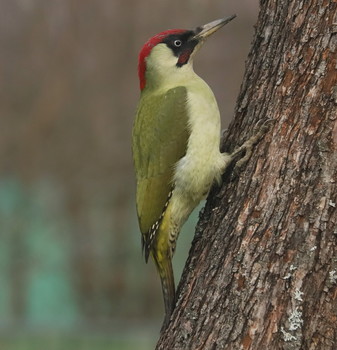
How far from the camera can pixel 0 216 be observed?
1067cm

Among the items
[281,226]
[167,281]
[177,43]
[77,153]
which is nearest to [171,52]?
[177,43]

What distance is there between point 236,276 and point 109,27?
799 cm

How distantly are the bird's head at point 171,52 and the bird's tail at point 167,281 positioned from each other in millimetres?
956

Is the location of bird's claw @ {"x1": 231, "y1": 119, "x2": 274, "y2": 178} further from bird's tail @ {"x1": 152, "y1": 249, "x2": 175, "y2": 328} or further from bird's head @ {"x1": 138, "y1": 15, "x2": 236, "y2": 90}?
bird's head @ {"x1": 138, "y1": 15, "x2": 236, "y2": 90}

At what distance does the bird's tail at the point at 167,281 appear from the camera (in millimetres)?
3459

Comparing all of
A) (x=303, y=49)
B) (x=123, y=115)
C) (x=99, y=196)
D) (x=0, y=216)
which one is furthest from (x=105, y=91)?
(x=303, y=49)

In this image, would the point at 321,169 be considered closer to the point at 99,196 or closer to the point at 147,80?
the point at 147,80

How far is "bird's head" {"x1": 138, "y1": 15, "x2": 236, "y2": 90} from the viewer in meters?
4.27

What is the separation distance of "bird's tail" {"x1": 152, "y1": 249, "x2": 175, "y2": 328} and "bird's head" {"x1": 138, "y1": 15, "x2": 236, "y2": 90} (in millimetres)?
956

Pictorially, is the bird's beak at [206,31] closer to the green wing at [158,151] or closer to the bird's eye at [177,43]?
the bird's eye at [177,43]

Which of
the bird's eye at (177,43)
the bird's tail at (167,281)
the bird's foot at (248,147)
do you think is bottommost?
the bird's tail at (167,281)

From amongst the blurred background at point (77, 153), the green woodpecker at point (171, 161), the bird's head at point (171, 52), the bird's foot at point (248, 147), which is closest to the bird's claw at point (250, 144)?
the bird's foot at point (248, 147)

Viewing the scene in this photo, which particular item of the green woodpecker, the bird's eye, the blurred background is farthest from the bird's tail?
the blurred background

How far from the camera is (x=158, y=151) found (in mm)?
3896
